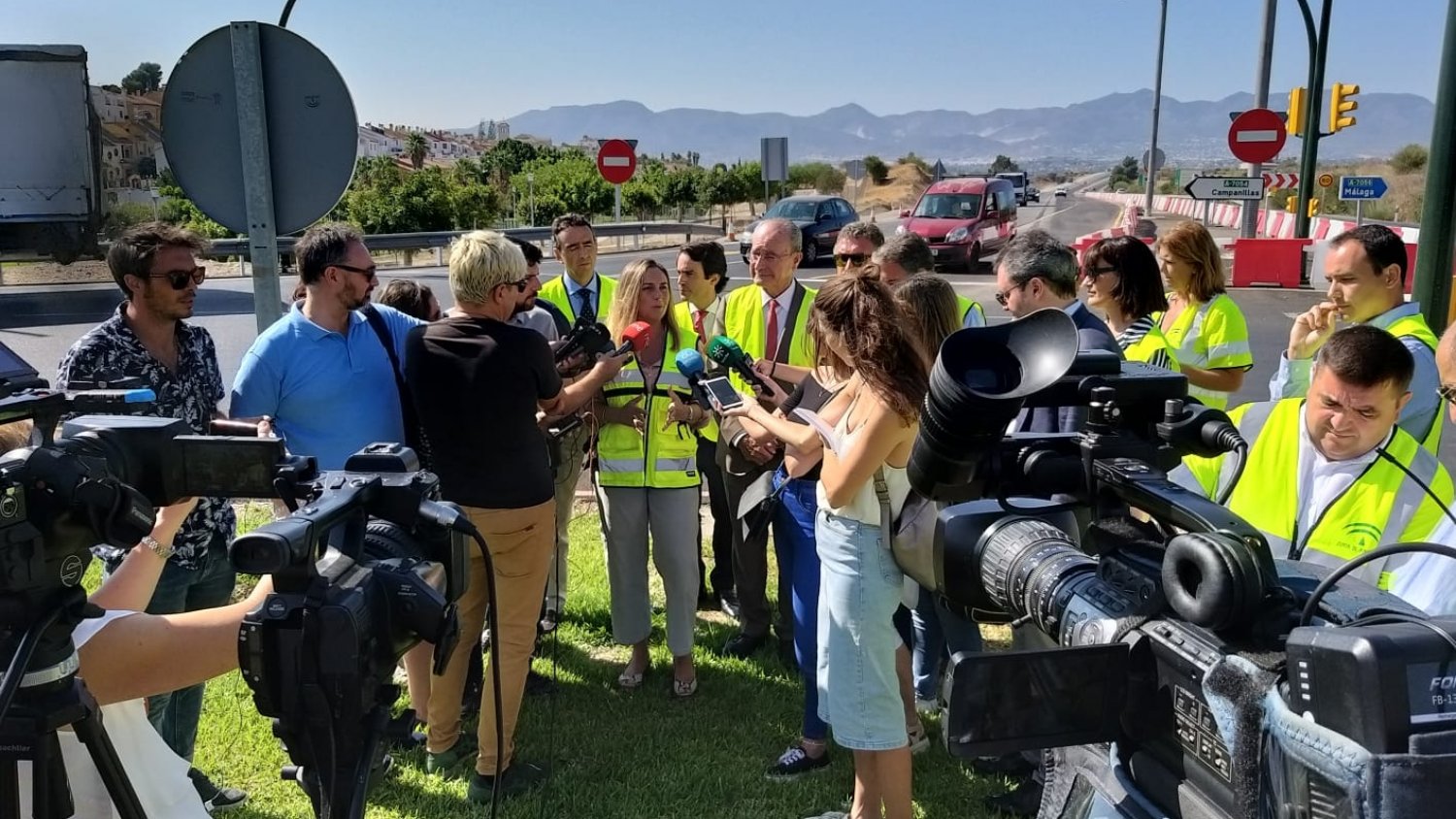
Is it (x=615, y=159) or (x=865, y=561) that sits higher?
(x=615, y=159)

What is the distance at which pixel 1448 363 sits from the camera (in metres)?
2.64

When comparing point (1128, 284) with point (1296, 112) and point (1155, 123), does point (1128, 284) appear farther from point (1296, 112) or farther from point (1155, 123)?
point (1155, 123)

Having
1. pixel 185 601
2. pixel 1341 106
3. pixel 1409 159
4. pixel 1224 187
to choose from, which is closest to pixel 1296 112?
pixel 1341 106

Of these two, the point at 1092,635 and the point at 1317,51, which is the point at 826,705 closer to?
the point at 1092,635

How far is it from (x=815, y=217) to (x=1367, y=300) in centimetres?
2022

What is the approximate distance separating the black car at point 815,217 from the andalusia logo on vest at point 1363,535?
20.4 meters

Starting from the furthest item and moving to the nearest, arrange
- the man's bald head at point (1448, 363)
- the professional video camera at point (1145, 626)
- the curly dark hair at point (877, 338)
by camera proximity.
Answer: the curly dark hair at point (877, 338), the man's bald head at point (1448, 363), the professional video camera at point (1145, 626)

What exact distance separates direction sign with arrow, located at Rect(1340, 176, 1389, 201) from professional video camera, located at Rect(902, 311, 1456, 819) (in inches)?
661

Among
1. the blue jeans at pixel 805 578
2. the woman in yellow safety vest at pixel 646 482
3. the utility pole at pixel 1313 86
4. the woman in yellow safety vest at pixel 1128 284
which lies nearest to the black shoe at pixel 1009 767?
the blue jeans at pixel 805 578

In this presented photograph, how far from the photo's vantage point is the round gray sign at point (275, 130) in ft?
11.9

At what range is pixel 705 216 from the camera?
42.7m

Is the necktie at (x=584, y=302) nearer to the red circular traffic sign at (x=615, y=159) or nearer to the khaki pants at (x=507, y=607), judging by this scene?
the khaki pants at (x=507, y=607)

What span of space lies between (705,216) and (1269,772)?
140 ft

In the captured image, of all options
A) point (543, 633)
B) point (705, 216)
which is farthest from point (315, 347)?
point (705, 216)
